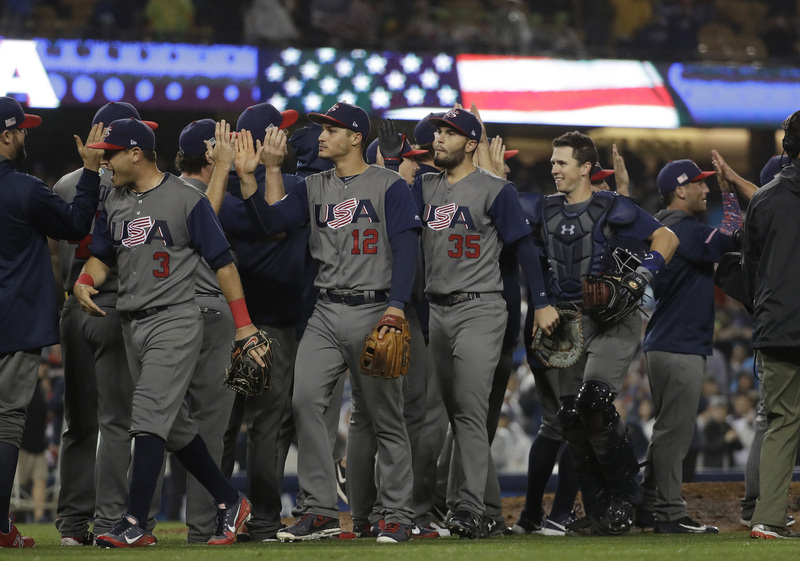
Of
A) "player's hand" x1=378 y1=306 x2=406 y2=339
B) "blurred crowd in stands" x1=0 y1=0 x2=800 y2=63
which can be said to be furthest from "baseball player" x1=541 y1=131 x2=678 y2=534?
"blurred crowd in stands" x1=0 y1=0 x2=800 y2=63

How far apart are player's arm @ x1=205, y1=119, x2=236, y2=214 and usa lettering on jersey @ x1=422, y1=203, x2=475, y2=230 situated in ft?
3.42

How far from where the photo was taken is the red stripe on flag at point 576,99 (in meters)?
14.9

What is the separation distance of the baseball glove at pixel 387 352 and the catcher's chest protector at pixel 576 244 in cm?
128

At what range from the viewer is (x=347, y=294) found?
17.3ft

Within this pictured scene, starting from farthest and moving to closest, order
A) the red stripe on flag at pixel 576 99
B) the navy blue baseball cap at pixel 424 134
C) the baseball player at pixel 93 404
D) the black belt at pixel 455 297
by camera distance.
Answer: the red stripe on flag at pixel 576 99
the navy blue baseball cap at pixel 424 134
the black belt at pixel 455 297
the baseball player at pixel 93 404

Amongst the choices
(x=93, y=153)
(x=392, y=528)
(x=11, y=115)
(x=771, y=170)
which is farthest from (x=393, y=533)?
(x=771, y=170)

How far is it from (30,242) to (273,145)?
4.12 ft

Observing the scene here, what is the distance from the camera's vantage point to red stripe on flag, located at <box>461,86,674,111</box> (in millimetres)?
14852

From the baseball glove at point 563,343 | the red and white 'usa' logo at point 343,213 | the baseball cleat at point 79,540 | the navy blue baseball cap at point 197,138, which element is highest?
the navy blue baseball cap at point 197,138

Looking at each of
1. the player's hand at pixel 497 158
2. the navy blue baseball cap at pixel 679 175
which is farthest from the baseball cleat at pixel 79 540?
the navy blue baseball cap at pixel 679 175

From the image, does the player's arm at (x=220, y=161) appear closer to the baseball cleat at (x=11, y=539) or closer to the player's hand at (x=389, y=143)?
the player's hand at (x=389, y=143)

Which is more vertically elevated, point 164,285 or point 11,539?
point 164,285

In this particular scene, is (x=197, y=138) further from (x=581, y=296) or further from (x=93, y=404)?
(x=581, y=296)

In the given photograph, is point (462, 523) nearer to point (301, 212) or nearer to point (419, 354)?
point (419, 354)
